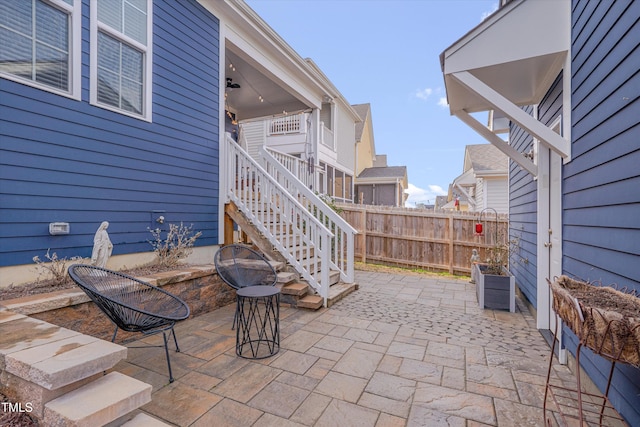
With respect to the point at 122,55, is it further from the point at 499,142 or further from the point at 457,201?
the point at 457,201

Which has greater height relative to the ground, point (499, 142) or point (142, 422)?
point (499, 142)

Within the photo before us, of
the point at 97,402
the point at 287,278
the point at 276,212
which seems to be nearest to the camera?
the point at 97,402

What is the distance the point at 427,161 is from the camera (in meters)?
33.3

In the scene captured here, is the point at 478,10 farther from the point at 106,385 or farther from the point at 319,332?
the point at 106,385

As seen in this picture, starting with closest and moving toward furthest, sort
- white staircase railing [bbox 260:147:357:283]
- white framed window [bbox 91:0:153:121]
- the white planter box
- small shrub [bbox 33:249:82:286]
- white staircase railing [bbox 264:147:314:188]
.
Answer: small shrub [bbox 33:249:82:286], white framed window [bbox 91:0:153:121], the white planter box, white staircase railing [bbox 260:147:357:283], white staircase railing [bbox 264:147:314:188]

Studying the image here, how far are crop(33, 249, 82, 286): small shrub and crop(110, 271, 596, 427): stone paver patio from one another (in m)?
1.02

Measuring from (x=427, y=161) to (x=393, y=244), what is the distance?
2812cm

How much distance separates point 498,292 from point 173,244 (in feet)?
14.5

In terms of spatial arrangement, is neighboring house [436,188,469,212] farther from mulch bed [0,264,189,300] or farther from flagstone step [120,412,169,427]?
flagstone step [120,412,169,427]

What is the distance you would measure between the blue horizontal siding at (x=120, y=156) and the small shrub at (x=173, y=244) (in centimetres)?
11

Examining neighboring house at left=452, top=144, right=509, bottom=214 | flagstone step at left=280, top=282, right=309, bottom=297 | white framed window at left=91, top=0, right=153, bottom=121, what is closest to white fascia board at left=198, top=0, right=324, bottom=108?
white framed window at left=91, top=0, right=153, bottom=121

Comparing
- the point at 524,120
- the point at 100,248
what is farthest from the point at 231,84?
the point at 524,120

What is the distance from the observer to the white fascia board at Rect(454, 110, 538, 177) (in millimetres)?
3582

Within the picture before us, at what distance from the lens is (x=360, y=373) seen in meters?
2.44
